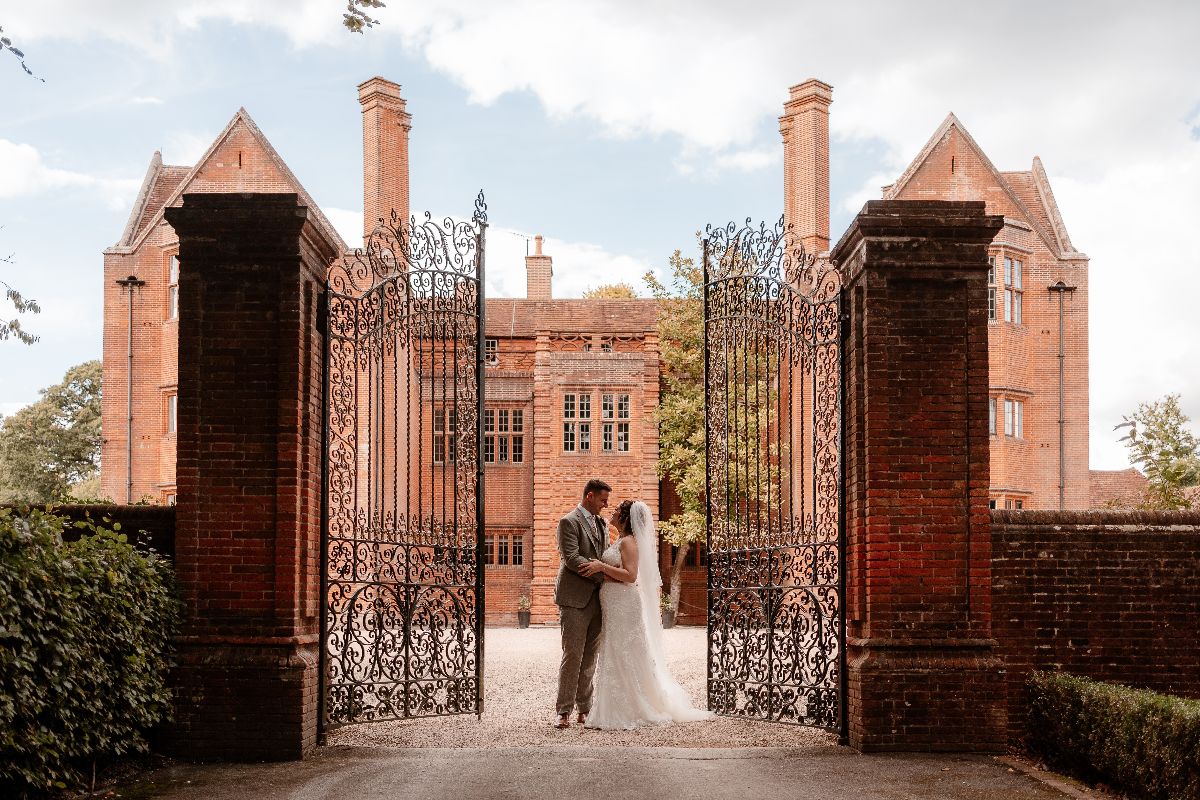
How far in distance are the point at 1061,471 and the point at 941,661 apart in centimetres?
2173

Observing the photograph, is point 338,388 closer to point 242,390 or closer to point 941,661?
point 242,390

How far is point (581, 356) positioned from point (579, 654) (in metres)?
24.5

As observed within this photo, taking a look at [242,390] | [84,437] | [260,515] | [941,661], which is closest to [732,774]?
[941,661]

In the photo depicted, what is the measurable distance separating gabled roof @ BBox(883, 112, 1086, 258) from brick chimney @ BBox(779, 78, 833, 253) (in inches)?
75.8

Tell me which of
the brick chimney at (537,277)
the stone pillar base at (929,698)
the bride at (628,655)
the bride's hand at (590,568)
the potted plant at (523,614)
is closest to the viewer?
the stone pillar base at (929,698)

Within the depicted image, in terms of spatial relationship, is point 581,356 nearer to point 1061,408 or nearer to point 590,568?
point 1061,408

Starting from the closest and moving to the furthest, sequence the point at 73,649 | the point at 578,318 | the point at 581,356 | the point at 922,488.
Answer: the point at 73,649 → the point at 922,488 → the point at 581,356 → the point at 578,318

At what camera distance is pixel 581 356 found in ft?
113

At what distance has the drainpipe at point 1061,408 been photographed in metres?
28.5

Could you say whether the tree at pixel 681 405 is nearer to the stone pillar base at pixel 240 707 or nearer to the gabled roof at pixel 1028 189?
the gabled roof at pixel 1028 189

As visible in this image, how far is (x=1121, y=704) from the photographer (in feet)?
25.2

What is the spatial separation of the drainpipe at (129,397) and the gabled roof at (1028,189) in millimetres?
19000

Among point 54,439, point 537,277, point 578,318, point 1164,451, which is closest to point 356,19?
point 1164,451

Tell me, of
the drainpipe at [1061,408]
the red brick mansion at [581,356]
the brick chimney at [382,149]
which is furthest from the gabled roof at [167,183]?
the drainpipe at [1061,408]
